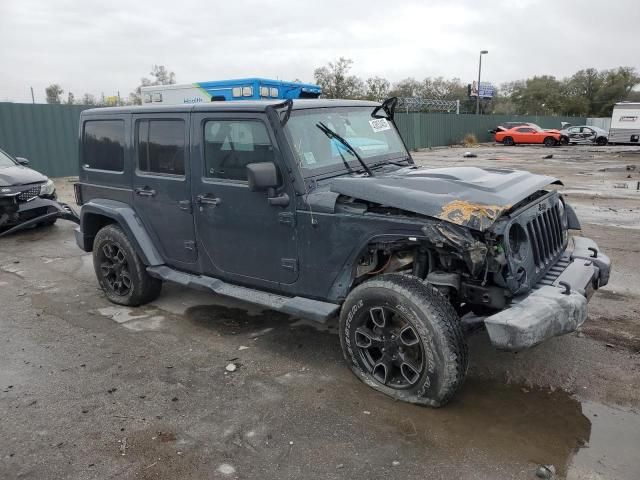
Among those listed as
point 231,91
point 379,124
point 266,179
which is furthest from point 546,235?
point 231,91

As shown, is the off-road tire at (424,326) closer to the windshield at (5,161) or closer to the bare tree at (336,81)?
the windshield at (5,161)

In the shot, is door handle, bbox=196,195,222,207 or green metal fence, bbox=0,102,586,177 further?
green metal fence, bbox=0,102,586,177

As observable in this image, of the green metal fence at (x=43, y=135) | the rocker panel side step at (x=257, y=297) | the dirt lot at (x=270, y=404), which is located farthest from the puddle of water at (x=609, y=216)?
the green metal fence at (x=43, y=135)

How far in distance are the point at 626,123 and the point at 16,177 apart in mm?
31858

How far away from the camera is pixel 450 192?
346 cm

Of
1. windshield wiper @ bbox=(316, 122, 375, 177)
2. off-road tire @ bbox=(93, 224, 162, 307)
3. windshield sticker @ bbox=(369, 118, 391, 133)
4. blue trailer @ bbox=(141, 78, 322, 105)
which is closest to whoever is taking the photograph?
windshield wiper @ bbox=(316, 122, 375, 177)

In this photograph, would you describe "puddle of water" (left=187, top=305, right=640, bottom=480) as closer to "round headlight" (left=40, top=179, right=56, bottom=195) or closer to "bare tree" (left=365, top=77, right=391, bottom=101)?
"round headlight" (left=40, top=179, right=56, bottom=195)

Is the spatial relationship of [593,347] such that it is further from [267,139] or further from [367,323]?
[267,139]

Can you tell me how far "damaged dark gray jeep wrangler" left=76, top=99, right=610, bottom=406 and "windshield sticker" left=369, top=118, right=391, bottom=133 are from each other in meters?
0.01

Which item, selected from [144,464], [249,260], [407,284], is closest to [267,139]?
[249,260]

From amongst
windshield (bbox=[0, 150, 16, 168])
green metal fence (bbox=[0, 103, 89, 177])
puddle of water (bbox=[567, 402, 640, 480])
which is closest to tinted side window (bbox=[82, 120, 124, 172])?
puddle of water (bbox=[567, 402, 640, 480])

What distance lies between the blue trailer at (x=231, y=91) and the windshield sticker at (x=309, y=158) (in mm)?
3791

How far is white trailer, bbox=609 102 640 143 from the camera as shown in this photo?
97.3ft

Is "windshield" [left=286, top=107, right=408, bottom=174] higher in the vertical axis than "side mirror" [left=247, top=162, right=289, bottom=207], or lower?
higher
